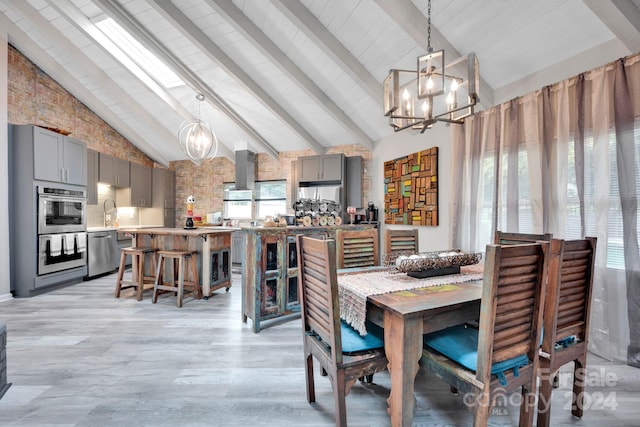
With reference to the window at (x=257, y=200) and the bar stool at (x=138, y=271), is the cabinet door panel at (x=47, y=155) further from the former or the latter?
the window at (x=257, y=200)

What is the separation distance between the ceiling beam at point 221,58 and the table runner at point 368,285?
3497 mm

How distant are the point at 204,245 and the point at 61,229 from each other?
2250 mm

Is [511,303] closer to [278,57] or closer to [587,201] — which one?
[587,201]

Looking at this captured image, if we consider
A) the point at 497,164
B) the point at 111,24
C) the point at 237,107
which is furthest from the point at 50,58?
the point at 497,164

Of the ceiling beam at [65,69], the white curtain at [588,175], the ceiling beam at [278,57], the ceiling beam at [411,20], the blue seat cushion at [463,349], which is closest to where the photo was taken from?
the blue seat cushion at [463,349]

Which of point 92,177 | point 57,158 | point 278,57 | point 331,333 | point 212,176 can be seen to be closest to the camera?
point 331,333

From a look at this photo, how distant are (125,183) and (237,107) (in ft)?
9.55

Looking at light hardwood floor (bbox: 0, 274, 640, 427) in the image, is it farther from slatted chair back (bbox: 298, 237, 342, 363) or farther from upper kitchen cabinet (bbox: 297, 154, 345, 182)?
upper kitchen cabinet (bbox: 297, 154, 345, 182)

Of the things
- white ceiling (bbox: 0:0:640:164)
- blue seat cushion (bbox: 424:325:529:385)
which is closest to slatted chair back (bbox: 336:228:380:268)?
blue seat cushion (bbox: 424:325:529:385)

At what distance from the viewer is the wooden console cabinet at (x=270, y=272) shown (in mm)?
2711

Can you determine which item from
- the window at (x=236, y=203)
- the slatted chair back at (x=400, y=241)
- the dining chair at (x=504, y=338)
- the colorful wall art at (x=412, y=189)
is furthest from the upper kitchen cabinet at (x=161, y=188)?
the dining chair at (x=504, y=338)

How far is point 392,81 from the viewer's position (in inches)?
65.6

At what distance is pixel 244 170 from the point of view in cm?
594

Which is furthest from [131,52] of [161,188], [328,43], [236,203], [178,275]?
[178,275]
